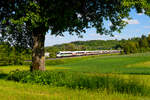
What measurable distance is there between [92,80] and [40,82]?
3.66 metres

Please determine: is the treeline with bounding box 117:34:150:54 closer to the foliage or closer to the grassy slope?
the foliage

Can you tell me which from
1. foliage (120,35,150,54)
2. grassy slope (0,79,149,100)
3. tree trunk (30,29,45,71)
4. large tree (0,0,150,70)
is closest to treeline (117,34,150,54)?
foliage (120,35,150,54)

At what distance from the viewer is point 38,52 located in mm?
15227

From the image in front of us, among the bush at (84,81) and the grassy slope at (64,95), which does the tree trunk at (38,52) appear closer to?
the bush at (84,81)

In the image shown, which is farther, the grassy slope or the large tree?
the large tree

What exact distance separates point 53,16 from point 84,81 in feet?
16.1

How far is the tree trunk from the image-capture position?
15.2 metres

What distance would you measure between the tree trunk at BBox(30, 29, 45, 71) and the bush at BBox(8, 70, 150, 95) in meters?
1.87

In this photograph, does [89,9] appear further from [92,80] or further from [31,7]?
[92,80]

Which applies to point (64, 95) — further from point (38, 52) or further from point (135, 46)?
point (135, 46)

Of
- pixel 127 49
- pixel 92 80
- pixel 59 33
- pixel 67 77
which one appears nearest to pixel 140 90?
pixel 92 80

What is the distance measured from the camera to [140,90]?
8500 mm

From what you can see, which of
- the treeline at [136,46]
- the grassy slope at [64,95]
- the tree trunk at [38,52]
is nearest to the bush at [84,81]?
the grassy slope at [64,95]

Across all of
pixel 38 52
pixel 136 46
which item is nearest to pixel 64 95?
pixel 38 52
